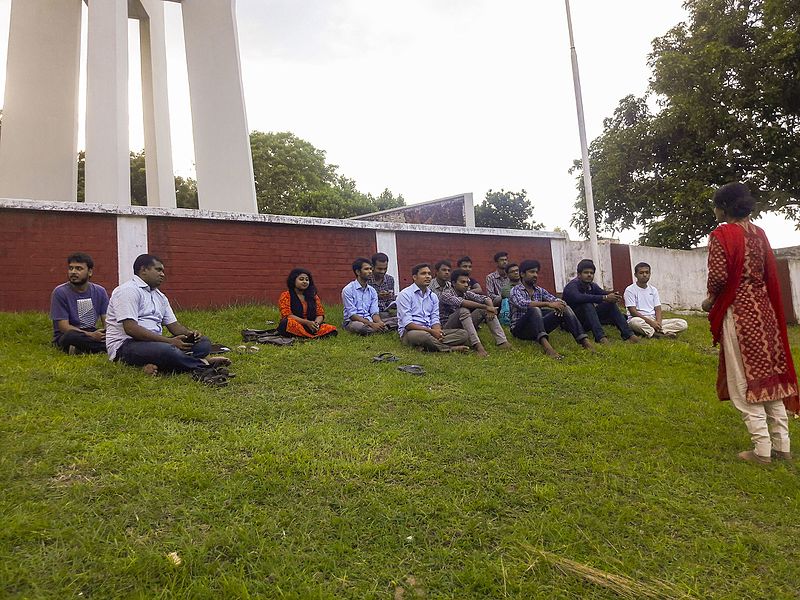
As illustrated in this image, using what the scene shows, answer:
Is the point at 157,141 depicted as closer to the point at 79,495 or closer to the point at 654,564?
the point at 79,495

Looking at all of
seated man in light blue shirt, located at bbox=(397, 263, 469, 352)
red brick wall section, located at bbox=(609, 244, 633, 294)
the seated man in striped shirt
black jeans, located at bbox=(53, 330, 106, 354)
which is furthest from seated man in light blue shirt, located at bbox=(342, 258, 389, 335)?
red brick wall section, located at bbox=(609, 244, 633, 294)

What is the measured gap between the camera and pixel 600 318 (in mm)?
8242

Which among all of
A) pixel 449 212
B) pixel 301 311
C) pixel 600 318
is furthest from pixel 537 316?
pixel 449 212

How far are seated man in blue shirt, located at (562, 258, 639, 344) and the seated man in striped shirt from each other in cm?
127

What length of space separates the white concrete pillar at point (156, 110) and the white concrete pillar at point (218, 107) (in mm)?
2831

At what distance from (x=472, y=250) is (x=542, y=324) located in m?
4.25

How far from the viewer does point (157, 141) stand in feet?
47.0

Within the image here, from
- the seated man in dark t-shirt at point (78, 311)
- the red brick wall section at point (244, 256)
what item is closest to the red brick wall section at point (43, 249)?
the red brick wall section at point (244, 256)

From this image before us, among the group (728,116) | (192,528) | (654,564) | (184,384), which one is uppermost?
(728,116)

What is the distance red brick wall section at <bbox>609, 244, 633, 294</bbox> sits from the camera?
12555 mm

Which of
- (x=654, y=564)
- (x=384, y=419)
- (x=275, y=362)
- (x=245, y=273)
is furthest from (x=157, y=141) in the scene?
(x=654, y=564)

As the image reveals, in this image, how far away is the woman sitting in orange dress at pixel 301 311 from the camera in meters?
6.78

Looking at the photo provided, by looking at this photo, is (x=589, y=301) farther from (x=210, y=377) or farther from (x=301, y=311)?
(x=210, y=377)

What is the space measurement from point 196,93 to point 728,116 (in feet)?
44.3
